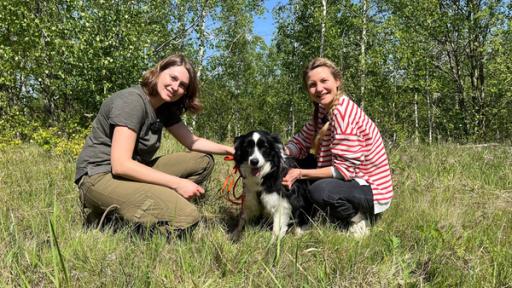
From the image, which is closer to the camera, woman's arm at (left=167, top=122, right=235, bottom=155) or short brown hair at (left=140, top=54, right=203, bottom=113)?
short brown hair at (left=140, top=54, right=203, bottom=113)

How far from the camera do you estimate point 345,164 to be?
11.0 ft

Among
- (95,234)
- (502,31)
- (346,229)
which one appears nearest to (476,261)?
(346,229)

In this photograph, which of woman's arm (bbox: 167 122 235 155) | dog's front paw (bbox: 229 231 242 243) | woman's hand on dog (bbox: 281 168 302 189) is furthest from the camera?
woman's arm (bbox: 167 122 235 155)

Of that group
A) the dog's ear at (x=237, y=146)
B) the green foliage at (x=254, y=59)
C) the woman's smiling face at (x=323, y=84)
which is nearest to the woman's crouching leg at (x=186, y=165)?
the dog's ear at (x=237, y=146)

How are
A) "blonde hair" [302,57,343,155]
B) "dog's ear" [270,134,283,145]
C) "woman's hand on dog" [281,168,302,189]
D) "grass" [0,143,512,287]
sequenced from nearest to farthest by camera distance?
1. "grass" [0,143,512,287]
2. "blonde hair" [302,57,343,155]
3. "woman's hand on dog" [281,168,302,189]
4. "dog's ear" [270,134,283,145]

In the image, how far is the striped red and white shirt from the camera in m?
3.25

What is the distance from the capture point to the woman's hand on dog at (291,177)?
3500 millimetres

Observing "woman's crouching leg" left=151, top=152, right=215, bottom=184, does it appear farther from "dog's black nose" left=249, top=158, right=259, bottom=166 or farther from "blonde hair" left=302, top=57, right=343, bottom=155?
"blonde hair" left=302, top=57, right=343, bottom=155

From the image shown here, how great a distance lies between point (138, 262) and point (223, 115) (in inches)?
796

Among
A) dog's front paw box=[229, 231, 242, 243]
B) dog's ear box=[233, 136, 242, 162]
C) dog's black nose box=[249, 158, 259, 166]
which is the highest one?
dog's ear box=[233, 136, 242, 162]

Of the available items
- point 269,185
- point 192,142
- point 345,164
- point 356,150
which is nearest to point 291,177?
point 269,185

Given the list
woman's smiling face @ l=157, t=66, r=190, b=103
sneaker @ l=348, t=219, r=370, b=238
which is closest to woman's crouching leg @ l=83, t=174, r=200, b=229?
woman's smiling face @ l=157, t=66, r=190, b=103

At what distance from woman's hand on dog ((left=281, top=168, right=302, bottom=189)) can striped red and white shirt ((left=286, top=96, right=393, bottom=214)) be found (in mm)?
295

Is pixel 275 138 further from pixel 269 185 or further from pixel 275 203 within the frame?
pixel 275 203
